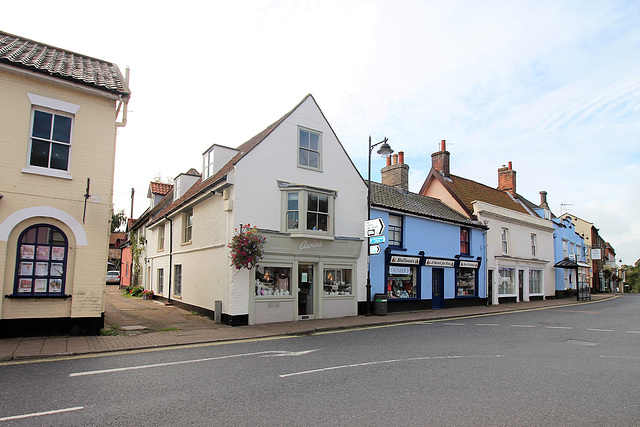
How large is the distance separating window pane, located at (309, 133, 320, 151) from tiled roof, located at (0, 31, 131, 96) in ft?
24.0

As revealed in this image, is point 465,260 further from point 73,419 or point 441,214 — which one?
point 73,419

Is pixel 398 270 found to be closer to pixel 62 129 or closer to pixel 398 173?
→ pixel 398 173

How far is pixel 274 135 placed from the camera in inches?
623

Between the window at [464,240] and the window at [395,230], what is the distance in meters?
6.00

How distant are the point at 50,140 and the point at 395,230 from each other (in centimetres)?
1486

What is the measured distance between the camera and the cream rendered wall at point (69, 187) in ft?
34.9

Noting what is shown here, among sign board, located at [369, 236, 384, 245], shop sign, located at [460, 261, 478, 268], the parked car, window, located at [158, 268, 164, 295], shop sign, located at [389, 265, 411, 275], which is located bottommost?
the parked car

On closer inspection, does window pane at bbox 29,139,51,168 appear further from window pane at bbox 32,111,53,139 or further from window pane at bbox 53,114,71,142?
window pane at bbox 53,114,71,142

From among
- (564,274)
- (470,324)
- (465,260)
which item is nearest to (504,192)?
(564,274)

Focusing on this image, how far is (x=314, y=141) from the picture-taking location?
17.3 m

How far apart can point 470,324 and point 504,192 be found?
21.2 meters

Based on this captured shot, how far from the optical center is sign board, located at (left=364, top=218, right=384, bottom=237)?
663 inches

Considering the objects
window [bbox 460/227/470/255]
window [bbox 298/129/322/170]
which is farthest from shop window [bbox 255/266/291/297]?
window [bbox 460/227/470/255]

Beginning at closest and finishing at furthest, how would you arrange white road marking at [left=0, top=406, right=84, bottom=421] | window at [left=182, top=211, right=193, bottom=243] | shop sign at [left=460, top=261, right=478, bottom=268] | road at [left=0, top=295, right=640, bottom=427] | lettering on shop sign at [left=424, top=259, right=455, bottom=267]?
white road marking at [left=0, top=406, right=84, bottom=421] < road at [left=0, top=295, right=640, bottom=427] < window at [left=182, top=211, right=193, bottom=243] < lettering on shop sign at [left=424, top=259, right=455, bottom=267] < shop sign at [left=460, top=261, right=478, bottom=268]
